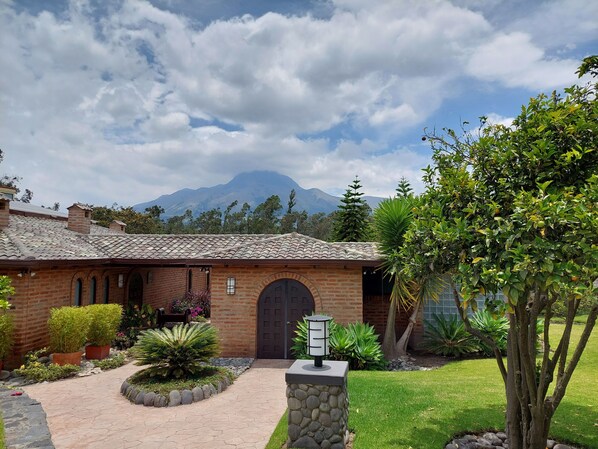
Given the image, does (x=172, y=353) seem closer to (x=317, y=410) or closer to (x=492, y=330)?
(x=317, y=410)

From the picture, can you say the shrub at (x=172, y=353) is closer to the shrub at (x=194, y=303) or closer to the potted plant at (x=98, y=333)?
the potted plant at (x=98, y=333)

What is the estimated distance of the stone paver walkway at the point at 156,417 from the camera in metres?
6.28

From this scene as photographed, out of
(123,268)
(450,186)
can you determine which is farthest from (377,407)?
(123,268)

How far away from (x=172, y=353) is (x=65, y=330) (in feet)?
12.7

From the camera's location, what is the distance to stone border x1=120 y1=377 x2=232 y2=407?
7957 millimetres

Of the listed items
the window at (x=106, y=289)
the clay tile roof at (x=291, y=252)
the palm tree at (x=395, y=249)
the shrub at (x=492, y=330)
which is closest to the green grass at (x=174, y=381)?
the clay tile roof at (x=291, y=252)

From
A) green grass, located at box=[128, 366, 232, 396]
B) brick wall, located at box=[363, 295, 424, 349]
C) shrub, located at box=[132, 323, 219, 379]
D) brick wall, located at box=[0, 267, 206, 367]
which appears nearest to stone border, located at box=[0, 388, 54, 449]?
green grass, located at box=[128, 366, 232, 396]

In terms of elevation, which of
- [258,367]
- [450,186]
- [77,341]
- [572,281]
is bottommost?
[258,367]

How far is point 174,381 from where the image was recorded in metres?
8.80

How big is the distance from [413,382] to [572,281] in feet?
20.8

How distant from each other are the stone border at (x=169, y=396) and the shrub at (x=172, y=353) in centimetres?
64

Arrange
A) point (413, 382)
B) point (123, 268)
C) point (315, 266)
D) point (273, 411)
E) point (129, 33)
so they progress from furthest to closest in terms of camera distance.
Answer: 1. point (123, 268)
2. point (315, 266)
3. point (129, 33)
4. point (413, 382)
5. point (273, 411)

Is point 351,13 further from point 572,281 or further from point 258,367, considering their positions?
point 258,367

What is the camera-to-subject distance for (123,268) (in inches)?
679
